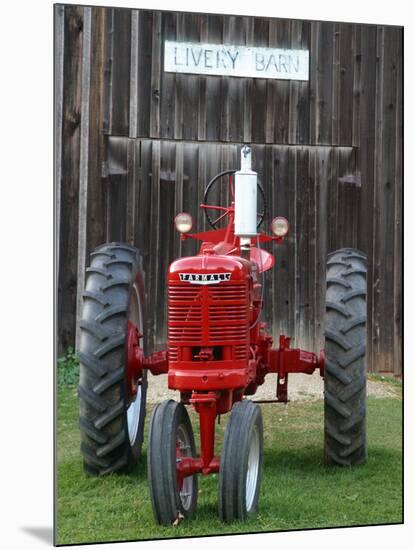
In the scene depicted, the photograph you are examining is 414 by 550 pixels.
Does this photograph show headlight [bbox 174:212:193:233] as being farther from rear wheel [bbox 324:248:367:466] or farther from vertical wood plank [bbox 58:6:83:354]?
rear wheel [bbox 324:248:367:466]

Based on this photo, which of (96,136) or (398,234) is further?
(398,234)

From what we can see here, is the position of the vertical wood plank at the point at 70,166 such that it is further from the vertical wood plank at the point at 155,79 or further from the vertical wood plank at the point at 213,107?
the vertical wood plank at the point at 213,107

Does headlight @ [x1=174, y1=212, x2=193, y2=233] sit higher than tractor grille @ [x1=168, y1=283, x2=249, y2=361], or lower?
higher

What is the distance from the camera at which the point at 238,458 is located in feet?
19.0

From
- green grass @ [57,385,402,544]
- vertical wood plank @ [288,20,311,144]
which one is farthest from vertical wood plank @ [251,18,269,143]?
green grass @ [57,385,402,544]

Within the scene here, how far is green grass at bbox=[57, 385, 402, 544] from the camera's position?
6324mm

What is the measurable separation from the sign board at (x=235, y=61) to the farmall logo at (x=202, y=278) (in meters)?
1.57

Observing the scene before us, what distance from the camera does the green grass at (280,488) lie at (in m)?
6.32

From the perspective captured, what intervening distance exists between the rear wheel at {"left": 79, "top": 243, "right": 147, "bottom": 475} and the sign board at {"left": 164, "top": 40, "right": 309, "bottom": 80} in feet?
4.17

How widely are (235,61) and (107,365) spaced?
2.10m

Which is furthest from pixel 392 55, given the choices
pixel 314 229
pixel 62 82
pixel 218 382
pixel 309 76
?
pixel 218 382

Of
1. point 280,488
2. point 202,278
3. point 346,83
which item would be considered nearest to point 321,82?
point 346,83

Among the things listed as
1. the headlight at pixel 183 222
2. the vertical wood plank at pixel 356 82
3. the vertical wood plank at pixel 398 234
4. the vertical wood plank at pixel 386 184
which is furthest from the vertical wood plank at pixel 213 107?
the vertical wood plank at pixel 398 234

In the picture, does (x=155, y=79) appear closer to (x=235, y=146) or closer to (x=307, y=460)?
(x=235, y=146)
